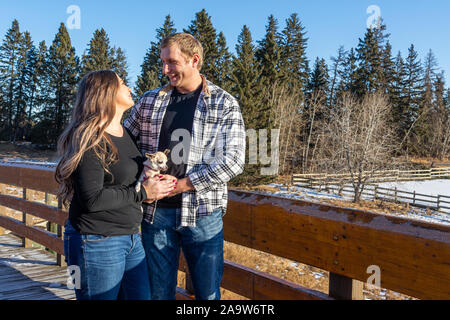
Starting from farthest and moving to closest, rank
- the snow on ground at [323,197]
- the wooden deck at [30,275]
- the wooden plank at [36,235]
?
the snow on ground at [323,197] < the wooden plank at [36,235] < the wooden deck at [30,275]

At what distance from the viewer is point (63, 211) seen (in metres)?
3.19

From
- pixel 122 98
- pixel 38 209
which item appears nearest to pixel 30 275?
pixel 38 209

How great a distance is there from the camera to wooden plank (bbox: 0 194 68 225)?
322 cm

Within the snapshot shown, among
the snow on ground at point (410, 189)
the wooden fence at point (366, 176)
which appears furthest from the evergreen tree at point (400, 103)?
the snow on ground at point (410, 189)

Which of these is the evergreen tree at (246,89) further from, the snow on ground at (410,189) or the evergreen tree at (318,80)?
the evergreen tree at (318,80)

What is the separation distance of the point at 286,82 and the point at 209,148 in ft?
99.1

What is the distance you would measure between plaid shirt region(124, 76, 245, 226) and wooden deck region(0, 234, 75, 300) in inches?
68.4

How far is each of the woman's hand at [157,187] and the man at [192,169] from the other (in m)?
0.04

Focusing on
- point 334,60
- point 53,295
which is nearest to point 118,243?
point 53,295

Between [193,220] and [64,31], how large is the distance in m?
42.4

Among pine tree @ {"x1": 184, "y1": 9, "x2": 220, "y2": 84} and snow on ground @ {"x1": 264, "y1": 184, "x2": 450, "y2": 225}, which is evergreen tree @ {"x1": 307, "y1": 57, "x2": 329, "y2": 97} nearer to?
pine tree @ {"x1": 184, "y1": 9, "x2": 220, "y2": 84}

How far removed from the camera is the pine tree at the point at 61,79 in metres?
35.4

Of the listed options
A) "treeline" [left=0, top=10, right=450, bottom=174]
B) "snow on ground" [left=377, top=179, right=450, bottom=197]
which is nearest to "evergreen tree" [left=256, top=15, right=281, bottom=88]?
"treeline" [left=0, top=10, right=450, bottom=174]
